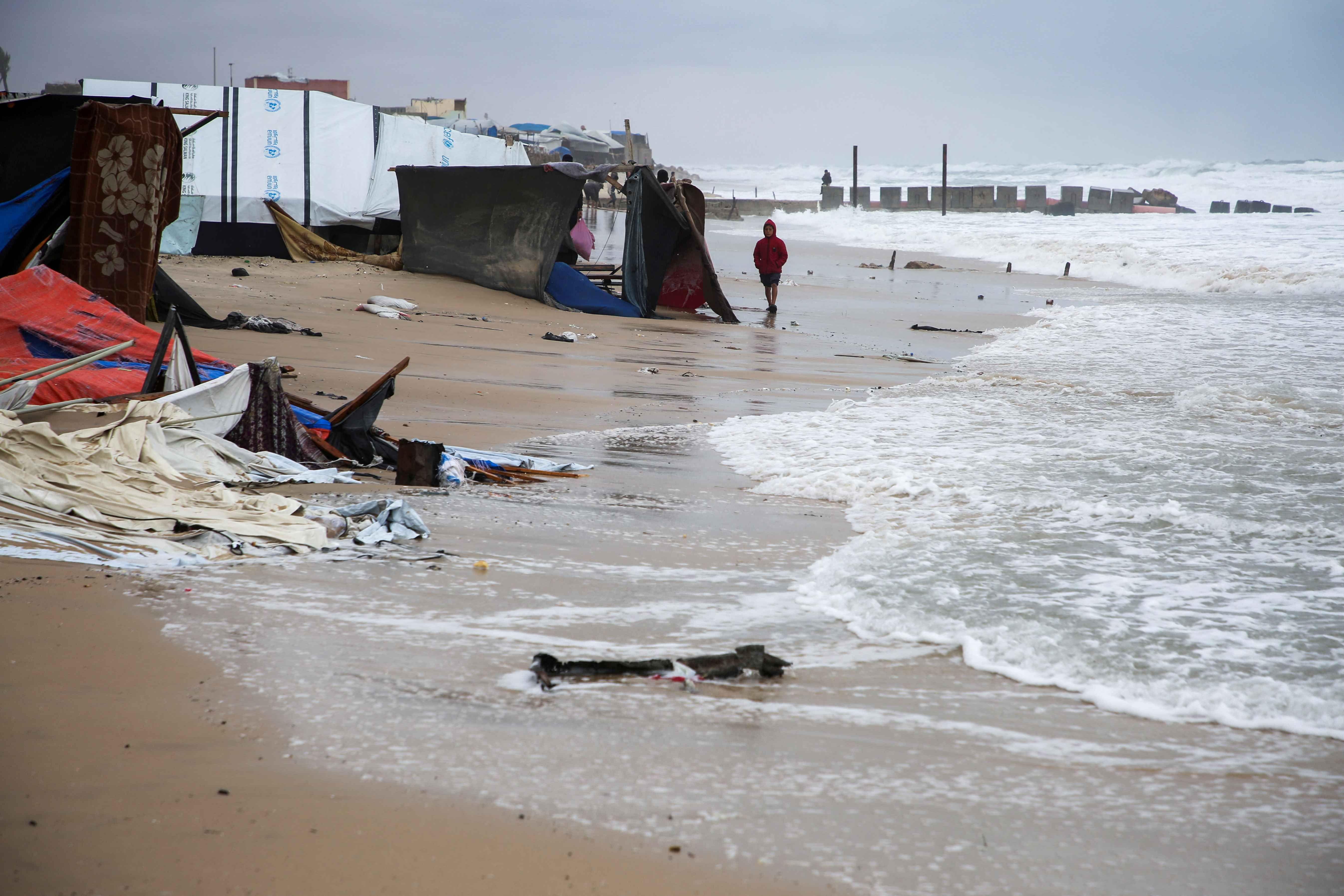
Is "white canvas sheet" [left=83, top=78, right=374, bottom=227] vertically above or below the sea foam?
above

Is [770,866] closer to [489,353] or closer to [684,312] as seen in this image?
[489,353]

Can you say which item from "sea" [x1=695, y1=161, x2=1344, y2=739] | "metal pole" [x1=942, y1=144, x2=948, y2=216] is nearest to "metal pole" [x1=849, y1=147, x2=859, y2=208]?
"metal pole" [x1=942, y1=144, x2=948, y2=216]

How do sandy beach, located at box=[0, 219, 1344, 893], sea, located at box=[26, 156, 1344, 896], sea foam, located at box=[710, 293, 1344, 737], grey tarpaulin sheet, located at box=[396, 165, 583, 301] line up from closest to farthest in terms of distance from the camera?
sandy beach, located at box=[0, 219, 1344, 893] → sea, located at box=[26, 156, 1344, 896] → sea foam, located at box=[710, 293, 1344, 737] → grey tarpaulin sheet, located at box=[396, 165, 583, 301]

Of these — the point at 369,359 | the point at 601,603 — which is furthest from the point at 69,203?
the point at 601,603

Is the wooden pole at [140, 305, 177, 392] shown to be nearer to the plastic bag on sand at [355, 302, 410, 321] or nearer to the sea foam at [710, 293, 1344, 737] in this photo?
the sea foam at [710, 293, 1344, 737]

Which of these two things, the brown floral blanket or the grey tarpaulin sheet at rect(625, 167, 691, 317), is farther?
the grey tarpaulin sheet at rect(625, 167, 691, 317)

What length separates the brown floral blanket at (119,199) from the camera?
7465 mm

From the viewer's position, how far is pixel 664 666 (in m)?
2.93

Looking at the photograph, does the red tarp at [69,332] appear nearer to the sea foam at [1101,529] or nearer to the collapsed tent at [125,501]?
the collapsed tent at [125,501]

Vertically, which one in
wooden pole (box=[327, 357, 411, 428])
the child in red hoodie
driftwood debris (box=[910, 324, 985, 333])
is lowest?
wooden pole (box=[327, 357, 411, 428])

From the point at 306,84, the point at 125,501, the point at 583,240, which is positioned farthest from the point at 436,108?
the point at 125,501

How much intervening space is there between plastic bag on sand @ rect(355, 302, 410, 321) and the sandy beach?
7178mm

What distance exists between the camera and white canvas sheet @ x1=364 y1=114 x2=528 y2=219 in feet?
54.6

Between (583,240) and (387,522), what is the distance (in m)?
15.0
